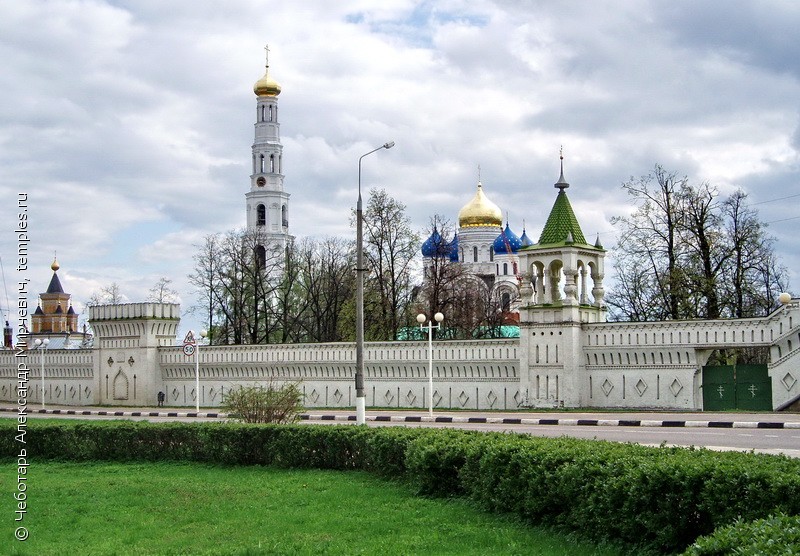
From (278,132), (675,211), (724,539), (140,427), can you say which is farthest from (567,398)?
(278,132)

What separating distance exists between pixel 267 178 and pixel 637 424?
69668 millimetres

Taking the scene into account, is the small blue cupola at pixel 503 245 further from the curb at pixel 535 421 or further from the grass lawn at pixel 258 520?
the grass lawn at pixel 258 520

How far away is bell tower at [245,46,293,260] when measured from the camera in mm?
91250

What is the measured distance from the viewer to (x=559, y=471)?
1124 centimetres

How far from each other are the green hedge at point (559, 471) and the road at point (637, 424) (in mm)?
4138

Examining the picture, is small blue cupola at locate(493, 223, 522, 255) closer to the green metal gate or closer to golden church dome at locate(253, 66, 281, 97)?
golden church dome at locate(253, 66, 281, 97)

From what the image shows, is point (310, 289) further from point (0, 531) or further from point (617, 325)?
point (0, 531)

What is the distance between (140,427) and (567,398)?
16569mm

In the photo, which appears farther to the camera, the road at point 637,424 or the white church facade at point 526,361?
the white church facade at point 526,361

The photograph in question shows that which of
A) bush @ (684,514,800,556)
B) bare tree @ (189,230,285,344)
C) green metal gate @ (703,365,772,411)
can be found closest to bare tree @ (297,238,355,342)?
bare tree @ (189,230,285,344)

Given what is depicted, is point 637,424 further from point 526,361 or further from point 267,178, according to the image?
point 267,178

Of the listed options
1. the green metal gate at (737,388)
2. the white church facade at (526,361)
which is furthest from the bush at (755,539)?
the green metal gate at (737,388)

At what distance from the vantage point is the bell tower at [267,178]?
9125 centimetres

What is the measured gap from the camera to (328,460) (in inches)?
695
